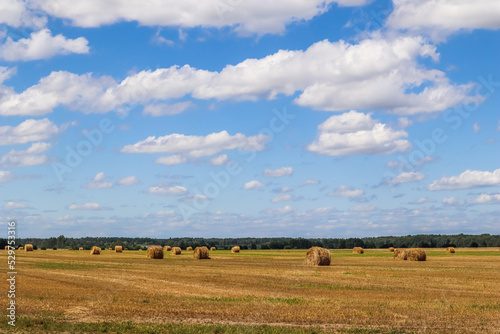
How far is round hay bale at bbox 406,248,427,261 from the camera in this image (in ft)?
202

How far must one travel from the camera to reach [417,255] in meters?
61.8

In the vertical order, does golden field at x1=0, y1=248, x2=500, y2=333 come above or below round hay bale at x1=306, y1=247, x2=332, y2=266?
below

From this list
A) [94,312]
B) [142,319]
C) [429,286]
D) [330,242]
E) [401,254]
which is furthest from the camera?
[330,242]

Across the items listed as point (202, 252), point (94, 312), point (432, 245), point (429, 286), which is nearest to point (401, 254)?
point (202, 252)

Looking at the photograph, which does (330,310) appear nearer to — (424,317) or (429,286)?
(424,317)

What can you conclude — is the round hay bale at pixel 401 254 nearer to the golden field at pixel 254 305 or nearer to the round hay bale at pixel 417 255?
the round hay bale at pixel 417 255

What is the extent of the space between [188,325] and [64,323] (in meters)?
3.87

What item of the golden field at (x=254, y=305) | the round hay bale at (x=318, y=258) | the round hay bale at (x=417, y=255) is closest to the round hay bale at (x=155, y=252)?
the round hay bale at (x=318, y=258)

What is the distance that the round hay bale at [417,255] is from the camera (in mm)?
61719

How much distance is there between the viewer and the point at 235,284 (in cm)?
3077

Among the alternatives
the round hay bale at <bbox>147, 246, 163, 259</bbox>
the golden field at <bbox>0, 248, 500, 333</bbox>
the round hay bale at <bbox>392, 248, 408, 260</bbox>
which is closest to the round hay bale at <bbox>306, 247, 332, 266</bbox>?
the round hay bale at <bbox>392, 248, 408, 260</bbox>

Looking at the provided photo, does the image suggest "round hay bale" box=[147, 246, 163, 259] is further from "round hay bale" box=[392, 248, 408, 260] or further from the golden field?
the golden field

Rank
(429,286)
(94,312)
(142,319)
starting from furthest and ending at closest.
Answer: (429,286)
(94,312)
(142,319)

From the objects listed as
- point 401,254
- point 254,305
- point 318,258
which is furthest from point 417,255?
point 254,305
